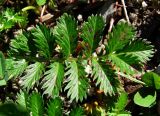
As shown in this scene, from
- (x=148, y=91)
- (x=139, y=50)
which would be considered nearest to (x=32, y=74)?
(x=139, y=50)

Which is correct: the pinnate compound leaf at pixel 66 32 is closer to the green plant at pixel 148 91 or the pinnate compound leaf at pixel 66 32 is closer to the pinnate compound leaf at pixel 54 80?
the pinnate compound leaf at pixel 54 80

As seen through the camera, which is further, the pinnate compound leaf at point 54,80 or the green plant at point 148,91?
the green plant at point 148,91

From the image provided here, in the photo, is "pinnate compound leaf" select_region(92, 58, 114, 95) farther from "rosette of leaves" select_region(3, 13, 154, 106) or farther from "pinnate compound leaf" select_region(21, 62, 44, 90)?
"pinnate compound leaf" select_region(21, 62, 44, 90)

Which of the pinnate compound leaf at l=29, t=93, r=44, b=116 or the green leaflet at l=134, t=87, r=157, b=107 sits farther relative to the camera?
the green leaflet at l=134, t=87, r=157, b=107

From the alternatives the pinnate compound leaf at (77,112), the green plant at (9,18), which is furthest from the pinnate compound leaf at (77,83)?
the green plant at (9,18)

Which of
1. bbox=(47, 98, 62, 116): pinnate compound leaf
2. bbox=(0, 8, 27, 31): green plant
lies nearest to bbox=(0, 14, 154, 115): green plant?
bbox=(47, 98, 62, 116): pinnate compound leaf

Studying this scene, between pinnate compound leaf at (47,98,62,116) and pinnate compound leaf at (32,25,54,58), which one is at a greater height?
pinnate compound leaf at (32,25,54,58)

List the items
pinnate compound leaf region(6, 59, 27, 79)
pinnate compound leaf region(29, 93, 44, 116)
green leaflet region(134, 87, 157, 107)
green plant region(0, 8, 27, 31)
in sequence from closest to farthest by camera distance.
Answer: pinnate compound leaf region(29, 93, 44, 116) → pinnate compound leaf region(6, 59, 27, 79) → green leaflet region(134, 87, 157, 107) → green plant region(0, 8, 27, 31)

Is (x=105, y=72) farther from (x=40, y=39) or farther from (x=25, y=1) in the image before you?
→ (x=25, y=1)
